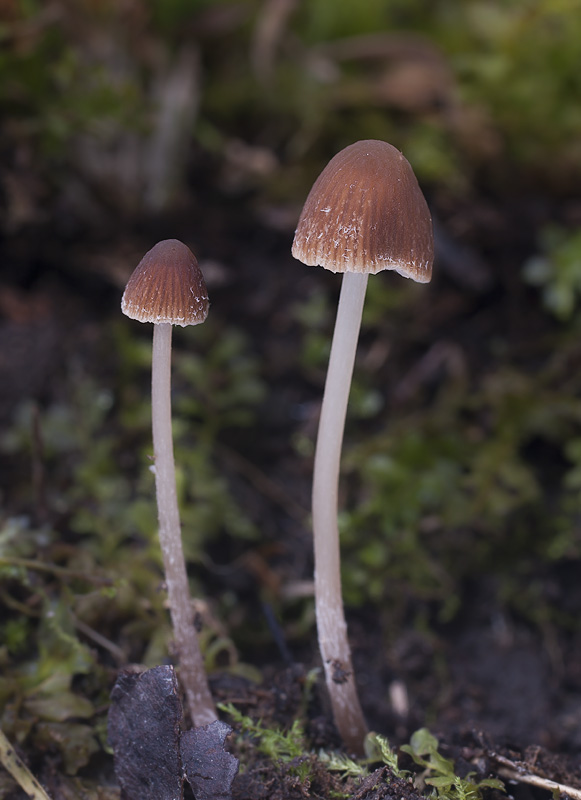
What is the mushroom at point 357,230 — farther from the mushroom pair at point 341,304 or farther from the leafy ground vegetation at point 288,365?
the leafy ground vegetation at point 288,365

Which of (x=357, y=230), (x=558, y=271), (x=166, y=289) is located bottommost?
(x=166, y=289)

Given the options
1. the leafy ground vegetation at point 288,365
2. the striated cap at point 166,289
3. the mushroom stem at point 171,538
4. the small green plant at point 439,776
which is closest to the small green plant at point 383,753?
the small green plant at point 439,776

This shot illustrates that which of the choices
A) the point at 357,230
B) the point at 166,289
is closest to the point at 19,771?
the point at 166,289

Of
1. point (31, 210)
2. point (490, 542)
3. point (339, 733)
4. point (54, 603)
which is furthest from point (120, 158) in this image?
point (339, 733)

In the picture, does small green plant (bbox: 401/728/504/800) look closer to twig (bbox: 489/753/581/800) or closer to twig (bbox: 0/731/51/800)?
twig (bbox: 489/753/581/800)

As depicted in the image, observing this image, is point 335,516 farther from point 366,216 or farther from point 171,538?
point 366,216

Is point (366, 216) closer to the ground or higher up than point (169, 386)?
higher up
